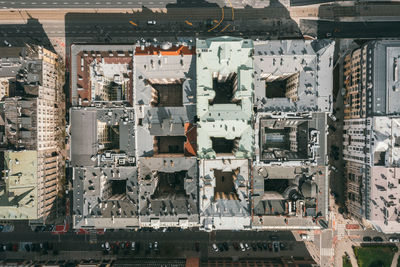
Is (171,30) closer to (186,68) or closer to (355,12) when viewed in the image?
(186,68)

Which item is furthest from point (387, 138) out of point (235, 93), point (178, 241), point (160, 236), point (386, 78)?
point (160, 236)

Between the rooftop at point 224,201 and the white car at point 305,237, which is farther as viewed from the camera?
the white car at point 305,237

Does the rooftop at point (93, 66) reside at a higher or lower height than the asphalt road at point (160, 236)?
higher

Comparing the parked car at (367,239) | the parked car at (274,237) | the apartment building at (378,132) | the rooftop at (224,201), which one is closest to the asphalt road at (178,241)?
the parked car at (274,237)

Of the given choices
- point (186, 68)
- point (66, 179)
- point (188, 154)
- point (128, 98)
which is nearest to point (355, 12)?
point (186, 68)

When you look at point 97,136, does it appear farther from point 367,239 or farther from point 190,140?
point 367,239

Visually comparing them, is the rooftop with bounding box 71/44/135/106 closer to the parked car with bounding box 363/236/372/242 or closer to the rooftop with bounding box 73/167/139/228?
the rooftop with bounding box 73/167/139/228

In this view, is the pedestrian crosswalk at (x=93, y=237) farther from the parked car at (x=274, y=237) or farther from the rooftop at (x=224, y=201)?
the parked car at (x=274, y=237)
